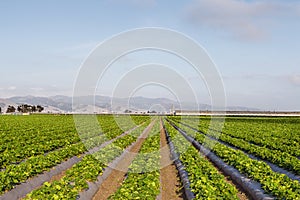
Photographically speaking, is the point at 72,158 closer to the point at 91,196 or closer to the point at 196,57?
the point at 91,196

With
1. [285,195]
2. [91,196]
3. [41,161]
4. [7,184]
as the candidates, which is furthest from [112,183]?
[285,195]

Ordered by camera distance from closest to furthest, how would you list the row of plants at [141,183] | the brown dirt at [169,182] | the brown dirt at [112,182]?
the row of plants at [141,183], the brown dirt at [112,182], the brown dirt at [169,182]

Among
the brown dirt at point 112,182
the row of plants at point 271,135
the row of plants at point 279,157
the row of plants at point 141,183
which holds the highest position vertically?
the row of plants at point 271,135

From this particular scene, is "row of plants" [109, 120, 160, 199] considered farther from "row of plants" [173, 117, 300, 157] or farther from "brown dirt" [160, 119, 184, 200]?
"row of plants" [173, 117, 300, 157]

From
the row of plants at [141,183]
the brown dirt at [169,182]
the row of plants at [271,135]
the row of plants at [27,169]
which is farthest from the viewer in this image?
the row of plants at [271,135]

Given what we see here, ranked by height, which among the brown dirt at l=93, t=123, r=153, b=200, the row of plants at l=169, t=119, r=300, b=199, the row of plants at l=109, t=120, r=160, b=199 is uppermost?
the row of plants at l=169, t=119, r=300, b=199

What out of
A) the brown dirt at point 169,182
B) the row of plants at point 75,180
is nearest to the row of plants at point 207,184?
the brown dirt at point 169,182

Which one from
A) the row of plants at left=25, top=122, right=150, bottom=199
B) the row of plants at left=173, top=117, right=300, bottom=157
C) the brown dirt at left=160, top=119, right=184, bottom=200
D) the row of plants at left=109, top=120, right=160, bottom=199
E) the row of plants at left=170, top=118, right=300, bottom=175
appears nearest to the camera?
the row of plants at left=25, top=122, right=150, bottom=199

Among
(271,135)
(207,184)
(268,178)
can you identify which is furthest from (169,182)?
(271,135)

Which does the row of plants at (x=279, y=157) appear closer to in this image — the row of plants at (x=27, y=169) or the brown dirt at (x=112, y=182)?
the brown dirt at (x=112, y=182)

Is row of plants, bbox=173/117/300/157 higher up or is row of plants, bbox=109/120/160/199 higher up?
row of plants, bbox=173/117/300/157

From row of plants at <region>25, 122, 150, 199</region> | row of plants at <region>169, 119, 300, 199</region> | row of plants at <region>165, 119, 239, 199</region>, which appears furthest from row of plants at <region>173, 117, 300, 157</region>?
row of plants at <region>25, 122, 150, 199</region>

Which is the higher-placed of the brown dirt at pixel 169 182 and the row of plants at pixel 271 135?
the row of plants at pixel 271 135

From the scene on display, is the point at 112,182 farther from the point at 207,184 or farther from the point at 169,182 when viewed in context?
the point at 207,184
